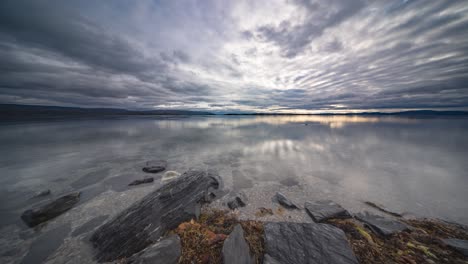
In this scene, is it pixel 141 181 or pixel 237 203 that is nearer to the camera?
pixel 237 203

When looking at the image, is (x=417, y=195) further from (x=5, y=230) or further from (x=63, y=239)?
(x=5, y=230)

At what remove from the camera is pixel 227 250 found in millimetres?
3928

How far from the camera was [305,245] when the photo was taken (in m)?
4.23

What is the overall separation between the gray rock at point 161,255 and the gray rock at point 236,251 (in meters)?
1.34

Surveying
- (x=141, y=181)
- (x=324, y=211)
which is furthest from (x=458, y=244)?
(x=141, y=181)

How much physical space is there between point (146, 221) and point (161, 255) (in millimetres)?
1712

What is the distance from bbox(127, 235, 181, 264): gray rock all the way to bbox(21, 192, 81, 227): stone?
528 cm

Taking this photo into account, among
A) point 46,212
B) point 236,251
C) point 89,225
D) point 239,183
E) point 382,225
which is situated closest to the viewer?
point 236,251

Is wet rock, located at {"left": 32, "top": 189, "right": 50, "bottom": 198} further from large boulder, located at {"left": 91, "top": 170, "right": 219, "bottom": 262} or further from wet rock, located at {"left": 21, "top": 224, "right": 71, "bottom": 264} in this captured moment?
large boulder, located at {"left": 91, "top": 170, "right": 219, "bottom": 262}

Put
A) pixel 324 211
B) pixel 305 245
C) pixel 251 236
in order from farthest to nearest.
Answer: pixel 324 211 < pixel 251 236 < pixel 305 245

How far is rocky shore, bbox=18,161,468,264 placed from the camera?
3939 mm

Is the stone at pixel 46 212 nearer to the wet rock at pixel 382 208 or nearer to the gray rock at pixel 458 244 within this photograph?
the gray rock at pixel 458 244

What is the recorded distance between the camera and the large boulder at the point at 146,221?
455 cm

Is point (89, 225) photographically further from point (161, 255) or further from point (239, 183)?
point (239, 183)
